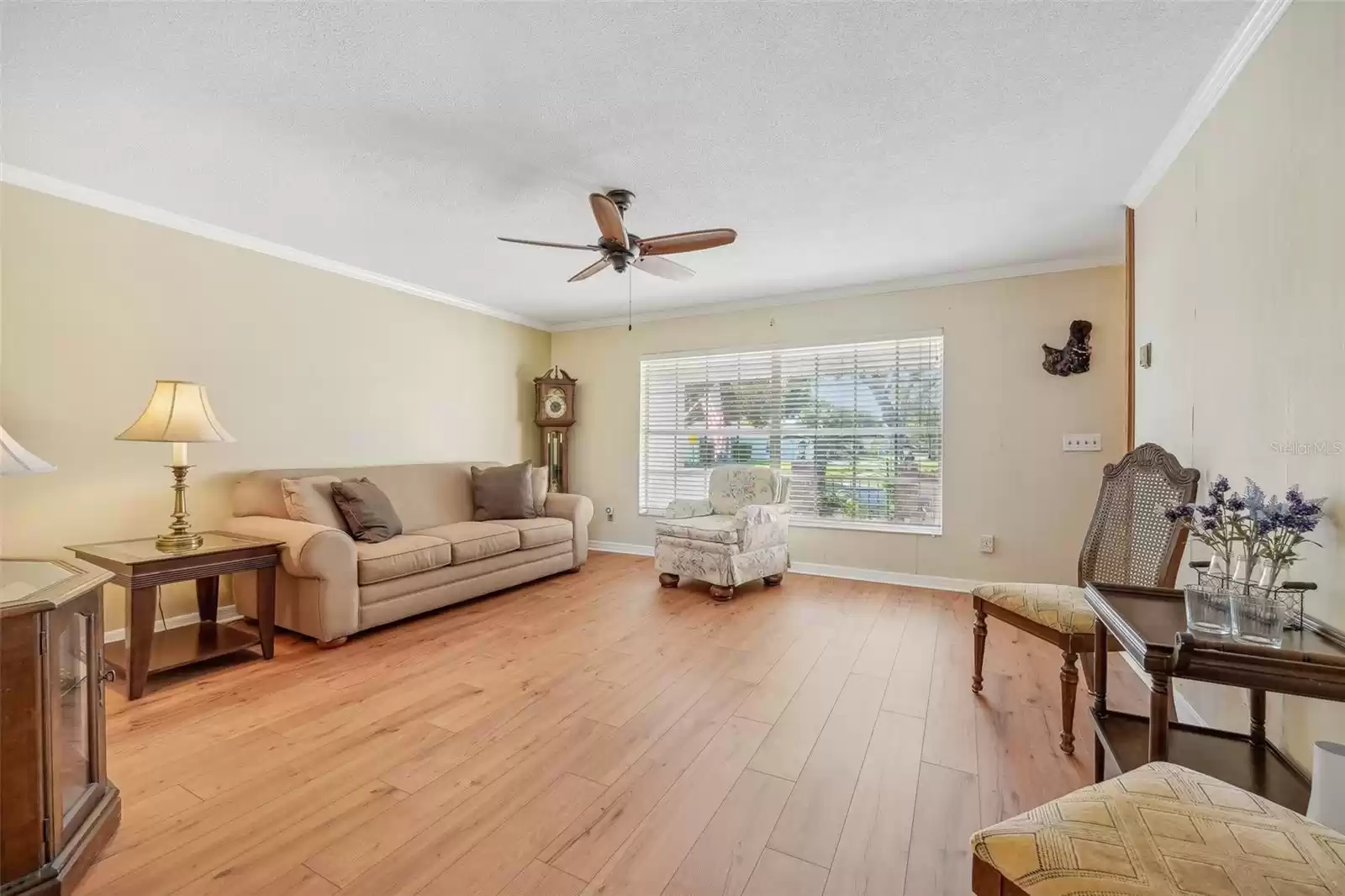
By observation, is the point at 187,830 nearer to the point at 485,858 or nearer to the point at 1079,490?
the point at 485,858

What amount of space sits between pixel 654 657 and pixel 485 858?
1.46m

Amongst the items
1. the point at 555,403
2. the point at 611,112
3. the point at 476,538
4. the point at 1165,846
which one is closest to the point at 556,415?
the point at 555,403

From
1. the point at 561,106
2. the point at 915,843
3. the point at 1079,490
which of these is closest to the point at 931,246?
the point at 1079,490

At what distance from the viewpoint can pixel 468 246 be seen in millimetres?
3617

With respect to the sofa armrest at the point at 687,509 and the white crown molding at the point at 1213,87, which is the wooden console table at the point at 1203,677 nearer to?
the white crown molding at the point at 1213,87

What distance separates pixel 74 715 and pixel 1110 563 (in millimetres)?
3511

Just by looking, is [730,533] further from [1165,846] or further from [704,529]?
[1165,846]

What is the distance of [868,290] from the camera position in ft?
14.7

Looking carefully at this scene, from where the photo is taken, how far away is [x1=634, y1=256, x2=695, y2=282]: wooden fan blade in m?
3.01

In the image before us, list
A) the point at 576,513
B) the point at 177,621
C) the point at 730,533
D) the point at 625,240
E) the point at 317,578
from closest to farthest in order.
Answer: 1. the point at 625,240
2. the point at 317,578
3. the point at 177,621
4. the point at 730,533
5. the point at 576,513

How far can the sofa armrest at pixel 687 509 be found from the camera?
4.55 metres

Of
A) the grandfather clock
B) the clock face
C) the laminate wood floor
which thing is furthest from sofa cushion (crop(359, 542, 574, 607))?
the clock face

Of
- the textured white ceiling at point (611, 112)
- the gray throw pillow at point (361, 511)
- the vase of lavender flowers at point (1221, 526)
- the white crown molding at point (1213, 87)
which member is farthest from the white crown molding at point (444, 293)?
the vase of lavender flowers at point (1221, 526)

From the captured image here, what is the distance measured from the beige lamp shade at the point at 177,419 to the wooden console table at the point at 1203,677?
366 cm
